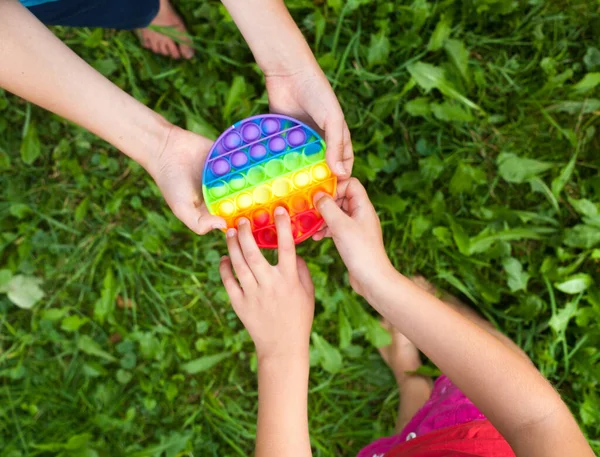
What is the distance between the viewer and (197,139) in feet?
4.16

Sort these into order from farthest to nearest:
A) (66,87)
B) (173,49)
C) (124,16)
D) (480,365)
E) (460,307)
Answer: (173,49) < (460,307) < (124,16) < (66,87) < (480,365)

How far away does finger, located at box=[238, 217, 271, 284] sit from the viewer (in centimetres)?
107

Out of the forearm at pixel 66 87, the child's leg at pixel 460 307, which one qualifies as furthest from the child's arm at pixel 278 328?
the child's leg at pixel 460 307

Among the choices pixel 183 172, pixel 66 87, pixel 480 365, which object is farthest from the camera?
pixel 183 172

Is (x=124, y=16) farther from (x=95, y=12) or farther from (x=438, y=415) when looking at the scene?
(x=438, y=415)

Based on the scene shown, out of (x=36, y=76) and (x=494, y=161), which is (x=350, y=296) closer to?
(x=494, y=161)

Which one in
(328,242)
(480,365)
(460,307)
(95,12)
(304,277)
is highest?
(95,12)

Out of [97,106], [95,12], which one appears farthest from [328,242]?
[95,12]

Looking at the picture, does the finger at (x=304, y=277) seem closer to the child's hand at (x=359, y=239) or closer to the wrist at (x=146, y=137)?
the child's hand at (x=359, y=239)

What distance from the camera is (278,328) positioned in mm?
1108

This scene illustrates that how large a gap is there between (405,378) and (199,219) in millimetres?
845

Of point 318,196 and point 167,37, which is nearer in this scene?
point 318,196

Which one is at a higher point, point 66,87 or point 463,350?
point 66,87

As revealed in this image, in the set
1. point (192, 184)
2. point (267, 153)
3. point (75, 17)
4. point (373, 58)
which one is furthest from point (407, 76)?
point (75, 17)
